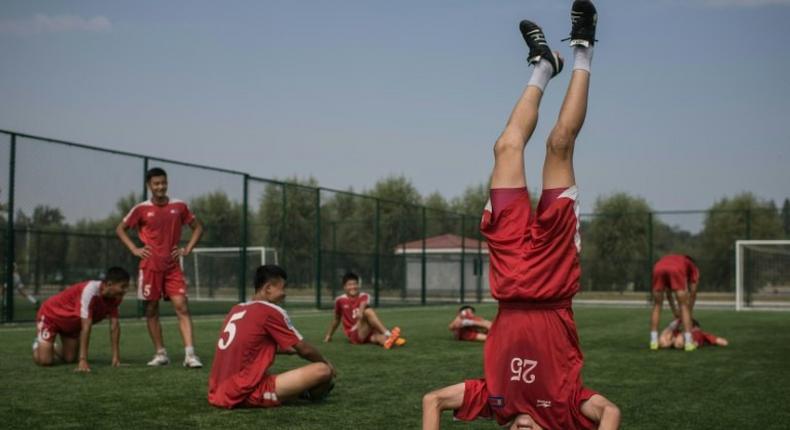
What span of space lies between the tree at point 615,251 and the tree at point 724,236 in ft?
7.68

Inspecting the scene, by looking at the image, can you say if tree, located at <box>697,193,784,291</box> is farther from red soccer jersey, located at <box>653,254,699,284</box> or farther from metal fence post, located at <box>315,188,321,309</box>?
red soccer jersey, located at <box>653,254,699,284</box>

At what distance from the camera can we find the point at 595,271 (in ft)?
120

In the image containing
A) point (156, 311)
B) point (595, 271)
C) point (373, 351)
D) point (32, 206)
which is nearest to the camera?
point (156, 311)

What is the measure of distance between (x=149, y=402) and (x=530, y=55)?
420 centimetres

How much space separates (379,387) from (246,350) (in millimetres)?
1860

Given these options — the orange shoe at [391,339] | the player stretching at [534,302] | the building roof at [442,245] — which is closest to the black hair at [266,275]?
the player stretching at [534,302]

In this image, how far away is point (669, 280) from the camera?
1252cm

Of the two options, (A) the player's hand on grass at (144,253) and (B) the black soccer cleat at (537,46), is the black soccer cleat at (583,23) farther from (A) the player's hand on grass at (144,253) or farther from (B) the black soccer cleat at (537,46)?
(A) the player's hand on grass at (144,253)

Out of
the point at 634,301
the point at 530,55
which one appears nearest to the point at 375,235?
the point at 634,301

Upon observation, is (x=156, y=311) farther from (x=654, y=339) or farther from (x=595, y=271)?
(x=595, y=271)

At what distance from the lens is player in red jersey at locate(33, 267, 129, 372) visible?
9.12 m

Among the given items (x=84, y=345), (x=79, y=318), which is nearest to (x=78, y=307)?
(x=79, y=318)

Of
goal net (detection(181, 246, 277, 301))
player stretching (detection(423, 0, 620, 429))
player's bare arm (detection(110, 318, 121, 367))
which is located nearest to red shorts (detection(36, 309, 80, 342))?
player's bare arm (detection(110, 318, 121, 367))

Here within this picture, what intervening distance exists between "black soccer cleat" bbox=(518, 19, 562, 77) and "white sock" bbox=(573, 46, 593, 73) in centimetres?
13
